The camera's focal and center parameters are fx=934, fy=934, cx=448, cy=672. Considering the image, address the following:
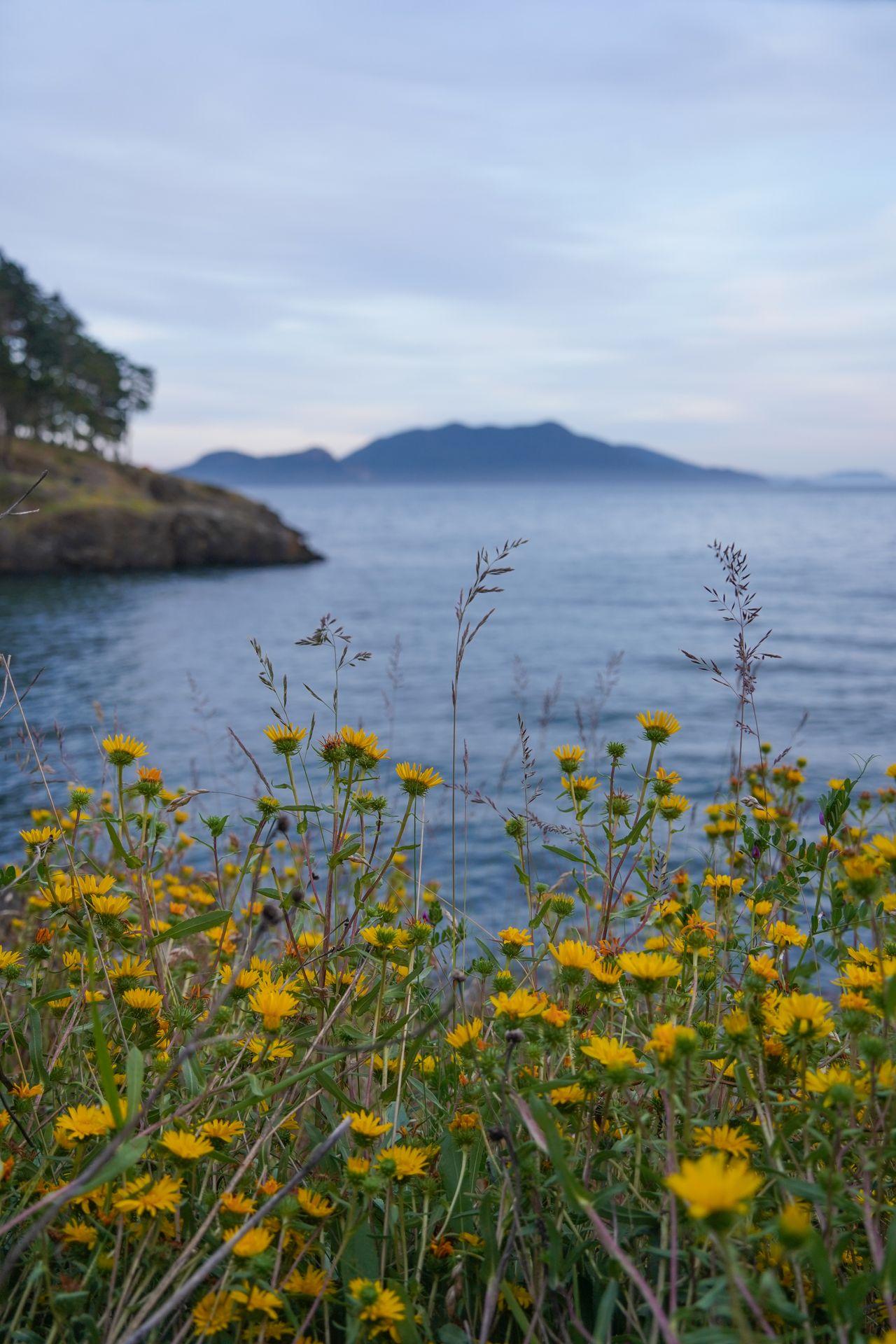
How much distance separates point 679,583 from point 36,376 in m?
33.1

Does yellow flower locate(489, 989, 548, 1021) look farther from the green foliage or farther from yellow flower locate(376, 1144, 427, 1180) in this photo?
the green foliage

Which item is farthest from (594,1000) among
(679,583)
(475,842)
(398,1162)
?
(679,583)

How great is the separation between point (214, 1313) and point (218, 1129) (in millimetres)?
250

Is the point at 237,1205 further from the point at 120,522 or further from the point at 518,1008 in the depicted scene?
the point at 120,522

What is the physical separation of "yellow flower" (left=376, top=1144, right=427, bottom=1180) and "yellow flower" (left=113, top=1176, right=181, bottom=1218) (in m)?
0.29

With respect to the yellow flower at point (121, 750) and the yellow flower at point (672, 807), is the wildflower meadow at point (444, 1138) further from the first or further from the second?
the yellow flower at point (672, 807)

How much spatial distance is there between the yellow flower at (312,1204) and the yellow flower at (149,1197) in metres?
0.18

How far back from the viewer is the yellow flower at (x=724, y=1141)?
128 centimetres

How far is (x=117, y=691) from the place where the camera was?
19.7 meters

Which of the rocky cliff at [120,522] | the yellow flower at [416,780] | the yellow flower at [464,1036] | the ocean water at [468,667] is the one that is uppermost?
the rocky cliff at [120,522]

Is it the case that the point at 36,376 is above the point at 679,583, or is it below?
above

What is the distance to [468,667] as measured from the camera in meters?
23.3

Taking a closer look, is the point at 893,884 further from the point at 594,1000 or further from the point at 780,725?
the point at 780,725

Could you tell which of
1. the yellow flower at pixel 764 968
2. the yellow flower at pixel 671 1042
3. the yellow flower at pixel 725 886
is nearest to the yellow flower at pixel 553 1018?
the yellow flower at pixel 671 1042
